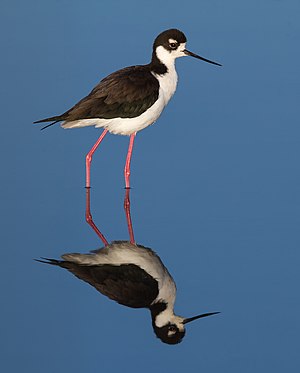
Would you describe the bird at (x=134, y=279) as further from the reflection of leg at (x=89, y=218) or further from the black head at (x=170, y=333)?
the reflection of leg at (x=89, y=218)

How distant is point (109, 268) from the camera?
452cm

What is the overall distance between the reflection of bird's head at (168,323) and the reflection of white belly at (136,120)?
1.87 meters

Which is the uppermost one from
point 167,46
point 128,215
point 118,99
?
point 167,46

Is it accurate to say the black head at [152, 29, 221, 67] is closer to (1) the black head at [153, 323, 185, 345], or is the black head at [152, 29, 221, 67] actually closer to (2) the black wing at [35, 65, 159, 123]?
(2) the black wing at [35, 65, 159, 123]

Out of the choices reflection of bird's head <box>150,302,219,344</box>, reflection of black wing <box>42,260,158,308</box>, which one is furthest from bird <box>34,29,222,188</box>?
reflection of bird's head <box>150,302,219,344</box>

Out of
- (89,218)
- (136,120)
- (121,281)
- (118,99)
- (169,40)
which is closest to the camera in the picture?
(121,281)

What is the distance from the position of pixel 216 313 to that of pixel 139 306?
1.10 ft

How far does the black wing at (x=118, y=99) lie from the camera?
562 cm

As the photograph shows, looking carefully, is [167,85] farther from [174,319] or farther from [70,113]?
[174,319]

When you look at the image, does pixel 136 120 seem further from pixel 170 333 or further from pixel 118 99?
pixel 170 333

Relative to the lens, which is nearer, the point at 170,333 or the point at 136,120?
the point at 170,333

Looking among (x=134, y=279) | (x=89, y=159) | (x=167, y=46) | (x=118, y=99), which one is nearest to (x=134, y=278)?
(x=134, y=279)

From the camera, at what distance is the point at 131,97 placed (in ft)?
18.7

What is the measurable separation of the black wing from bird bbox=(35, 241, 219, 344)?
1015 mm
